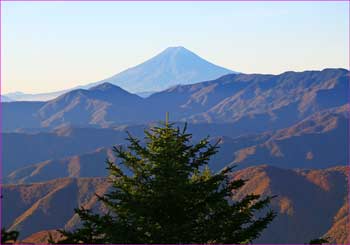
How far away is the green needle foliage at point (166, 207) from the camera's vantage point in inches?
550

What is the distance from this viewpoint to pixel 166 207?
47.8 ft

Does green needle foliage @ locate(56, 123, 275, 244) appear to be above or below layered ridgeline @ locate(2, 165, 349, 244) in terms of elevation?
above

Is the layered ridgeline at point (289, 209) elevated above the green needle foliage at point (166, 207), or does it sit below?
below

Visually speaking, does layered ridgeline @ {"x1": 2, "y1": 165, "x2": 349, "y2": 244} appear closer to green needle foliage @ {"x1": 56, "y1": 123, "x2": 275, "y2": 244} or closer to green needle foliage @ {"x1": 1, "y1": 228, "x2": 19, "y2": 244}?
Result: green needle foliage @ {"x1": 56, "y1": 123, "x2": 275, "y2": 244}

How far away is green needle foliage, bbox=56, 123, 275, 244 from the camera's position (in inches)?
550

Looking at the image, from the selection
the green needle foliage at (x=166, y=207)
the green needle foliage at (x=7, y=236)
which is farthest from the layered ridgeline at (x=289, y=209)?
the green needle foliage at (x=7, y=236)

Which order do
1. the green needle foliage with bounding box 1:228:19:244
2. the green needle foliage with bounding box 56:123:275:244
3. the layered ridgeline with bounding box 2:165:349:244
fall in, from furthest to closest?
the layered ridgeline with bounding box 2:165:349:244
the green needle foliage with bounding box 56:123:275:244
the green needle foliage with bounding box 1:228:19:244

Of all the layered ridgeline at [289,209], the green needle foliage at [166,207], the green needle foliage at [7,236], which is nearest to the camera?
the green needle foliage at [7,236]

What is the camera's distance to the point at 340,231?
6033 inches

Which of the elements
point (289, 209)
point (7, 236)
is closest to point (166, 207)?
point (7, 236)

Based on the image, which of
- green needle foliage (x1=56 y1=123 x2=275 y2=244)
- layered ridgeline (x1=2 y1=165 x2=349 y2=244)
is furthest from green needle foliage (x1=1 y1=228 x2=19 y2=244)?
layered ridgeline (x1=2 y1=165 x2=349 y2=244)

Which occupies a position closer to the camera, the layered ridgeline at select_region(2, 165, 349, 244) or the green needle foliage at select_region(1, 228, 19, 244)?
the green needle foliage at select_region(1, 228, 19, 244)

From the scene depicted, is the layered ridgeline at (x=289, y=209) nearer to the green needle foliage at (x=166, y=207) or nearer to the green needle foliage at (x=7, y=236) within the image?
the green needle foliage at (x=166, y=207)

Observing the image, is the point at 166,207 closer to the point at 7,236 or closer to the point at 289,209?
the point at 7,236
